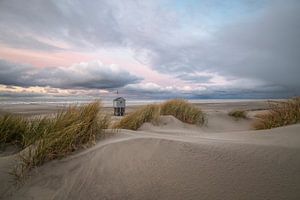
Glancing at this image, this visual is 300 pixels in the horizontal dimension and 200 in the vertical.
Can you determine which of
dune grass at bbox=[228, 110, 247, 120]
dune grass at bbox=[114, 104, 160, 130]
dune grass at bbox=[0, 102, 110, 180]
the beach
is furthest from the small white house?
the beach

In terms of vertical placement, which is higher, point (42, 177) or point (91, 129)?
point (91, 129)

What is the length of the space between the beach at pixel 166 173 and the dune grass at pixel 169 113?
3715 mm

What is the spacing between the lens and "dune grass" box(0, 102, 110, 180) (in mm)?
2568

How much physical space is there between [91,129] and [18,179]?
106cm

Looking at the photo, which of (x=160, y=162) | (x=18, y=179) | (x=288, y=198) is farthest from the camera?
(x=18, y=179)

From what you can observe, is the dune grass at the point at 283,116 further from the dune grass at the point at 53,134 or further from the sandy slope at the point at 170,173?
the dune grass at the point at 53,134

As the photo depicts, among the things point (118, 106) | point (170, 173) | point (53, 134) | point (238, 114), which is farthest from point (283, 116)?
point (118, 106)

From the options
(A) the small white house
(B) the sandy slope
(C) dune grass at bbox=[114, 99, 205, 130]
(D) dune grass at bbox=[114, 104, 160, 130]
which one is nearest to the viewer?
(B) the sandy slope

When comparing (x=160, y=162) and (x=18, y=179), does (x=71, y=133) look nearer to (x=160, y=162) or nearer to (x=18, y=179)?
(x=18, y=179)

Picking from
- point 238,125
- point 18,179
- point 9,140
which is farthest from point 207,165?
point 238,125

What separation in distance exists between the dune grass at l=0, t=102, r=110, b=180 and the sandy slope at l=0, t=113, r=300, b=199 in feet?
0.48

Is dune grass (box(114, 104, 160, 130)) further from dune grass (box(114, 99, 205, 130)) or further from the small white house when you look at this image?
the small white house

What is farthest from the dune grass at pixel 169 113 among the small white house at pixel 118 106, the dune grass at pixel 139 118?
the small white house at pixel 118 106

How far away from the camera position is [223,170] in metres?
1.95
